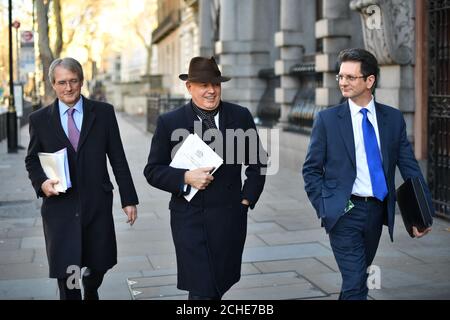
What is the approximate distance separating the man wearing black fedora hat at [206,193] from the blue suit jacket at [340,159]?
1.29 ft

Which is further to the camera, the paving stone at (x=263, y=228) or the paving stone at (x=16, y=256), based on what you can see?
the paving stone at (x=263, y=228)

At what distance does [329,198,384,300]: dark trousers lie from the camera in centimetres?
443

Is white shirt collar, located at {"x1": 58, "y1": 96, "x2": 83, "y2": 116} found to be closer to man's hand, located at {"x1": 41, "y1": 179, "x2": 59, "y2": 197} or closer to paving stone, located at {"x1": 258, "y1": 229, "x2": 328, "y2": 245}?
man's hand, located at {"x1": 41, "y1": 179, "x2": 59, "y2": 197}

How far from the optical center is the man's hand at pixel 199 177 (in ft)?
14.6

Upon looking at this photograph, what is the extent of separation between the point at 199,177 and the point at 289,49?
12822 mm

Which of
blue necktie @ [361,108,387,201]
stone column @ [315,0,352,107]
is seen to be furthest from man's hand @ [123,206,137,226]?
stone column @ [315,0,352,107]

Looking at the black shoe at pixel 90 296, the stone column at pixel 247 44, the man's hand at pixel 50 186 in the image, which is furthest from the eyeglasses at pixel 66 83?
the stone column at pixel 247 44

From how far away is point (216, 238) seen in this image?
15.1 feet

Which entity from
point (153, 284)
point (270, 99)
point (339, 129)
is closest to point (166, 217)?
point (153, 284)

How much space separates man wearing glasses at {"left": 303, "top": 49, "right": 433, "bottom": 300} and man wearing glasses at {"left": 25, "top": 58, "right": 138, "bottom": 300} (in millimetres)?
1410

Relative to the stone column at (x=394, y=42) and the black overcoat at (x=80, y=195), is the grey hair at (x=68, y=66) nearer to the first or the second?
the black overcoat at (x=80, y=195)

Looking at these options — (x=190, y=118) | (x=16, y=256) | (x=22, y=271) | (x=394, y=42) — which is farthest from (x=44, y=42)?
(x=190, y=118)

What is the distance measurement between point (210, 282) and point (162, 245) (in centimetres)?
360
